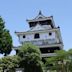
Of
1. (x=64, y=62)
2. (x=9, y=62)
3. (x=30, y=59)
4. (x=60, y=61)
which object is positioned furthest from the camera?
(x=30, y=59)

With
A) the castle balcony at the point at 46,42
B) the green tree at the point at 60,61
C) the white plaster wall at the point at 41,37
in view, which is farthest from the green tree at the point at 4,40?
the green tree at the point at 60,61

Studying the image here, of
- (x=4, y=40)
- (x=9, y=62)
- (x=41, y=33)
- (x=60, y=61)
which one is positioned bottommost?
(x=60, y=61)

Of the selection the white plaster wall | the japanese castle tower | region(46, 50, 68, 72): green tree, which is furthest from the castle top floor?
region(46, 50, 68, 72): green tree

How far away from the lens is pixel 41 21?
47875 mm

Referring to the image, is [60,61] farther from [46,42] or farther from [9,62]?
[46,42]

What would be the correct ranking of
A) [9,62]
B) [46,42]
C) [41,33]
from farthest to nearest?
[41,33], [46,42], [9,62]

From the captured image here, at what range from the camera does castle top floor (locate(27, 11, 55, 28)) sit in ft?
155

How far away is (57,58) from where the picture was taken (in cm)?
3042

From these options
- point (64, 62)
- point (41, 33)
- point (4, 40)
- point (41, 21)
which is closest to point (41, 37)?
point (41, 33)

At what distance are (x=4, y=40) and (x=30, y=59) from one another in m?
5.73

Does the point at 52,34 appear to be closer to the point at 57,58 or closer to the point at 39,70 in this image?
the point at 39,70

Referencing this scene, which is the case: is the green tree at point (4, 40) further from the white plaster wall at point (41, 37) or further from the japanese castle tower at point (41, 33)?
the white plaster wall at point (41, 37)

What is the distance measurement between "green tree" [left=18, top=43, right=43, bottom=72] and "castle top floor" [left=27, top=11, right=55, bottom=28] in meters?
13.4

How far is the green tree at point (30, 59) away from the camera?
33.6 meters
